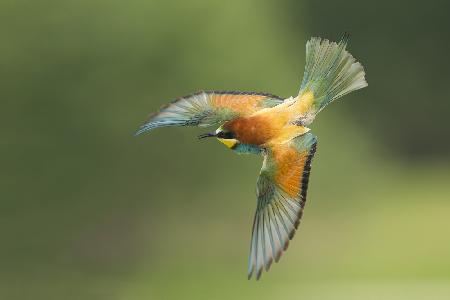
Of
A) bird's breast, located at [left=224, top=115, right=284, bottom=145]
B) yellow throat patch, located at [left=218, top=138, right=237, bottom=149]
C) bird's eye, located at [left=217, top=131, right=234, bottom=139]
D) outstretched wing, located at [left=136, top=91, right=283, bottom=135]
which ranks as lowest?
yellow throat patch, located at [left=218, top=138, right=237, bottom=149]

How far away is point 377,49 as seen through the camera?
240 cm

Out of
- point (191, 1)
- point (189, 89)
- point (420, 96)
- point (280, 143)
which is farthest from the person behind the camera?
point (420, 96)

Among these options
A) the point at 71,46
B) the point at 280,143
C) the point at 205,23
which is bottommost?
the point at 280,143

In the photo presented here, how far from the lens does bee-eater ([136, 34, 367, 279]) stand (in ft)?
1.50

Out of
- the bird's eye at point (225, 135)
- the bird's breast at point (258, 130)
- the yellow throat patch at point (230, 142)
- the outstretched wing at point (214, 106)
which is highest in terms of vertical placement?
the outstretched wing at point (214, 106)

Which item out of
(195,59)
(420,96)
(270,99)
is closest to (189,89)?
(195,59)

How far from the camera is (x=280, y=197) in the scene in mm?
508

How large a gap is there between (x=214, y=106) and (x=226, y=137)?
0.30ft

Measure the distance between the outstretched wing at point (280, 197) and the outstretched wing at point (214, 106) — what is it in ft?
0.13

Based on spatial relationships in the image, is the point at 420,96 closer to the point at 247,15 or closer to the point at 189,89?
the point at 247,15

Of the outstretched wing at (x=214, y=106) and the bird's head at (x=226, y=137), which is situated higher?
the outstretched wing at (x=214, y=106)

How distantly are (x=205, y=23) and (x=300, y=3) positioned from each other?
0.35 m

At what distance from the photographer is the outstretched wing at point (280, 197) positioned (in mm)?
452

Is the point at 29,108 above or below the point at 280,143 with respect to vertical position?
above
